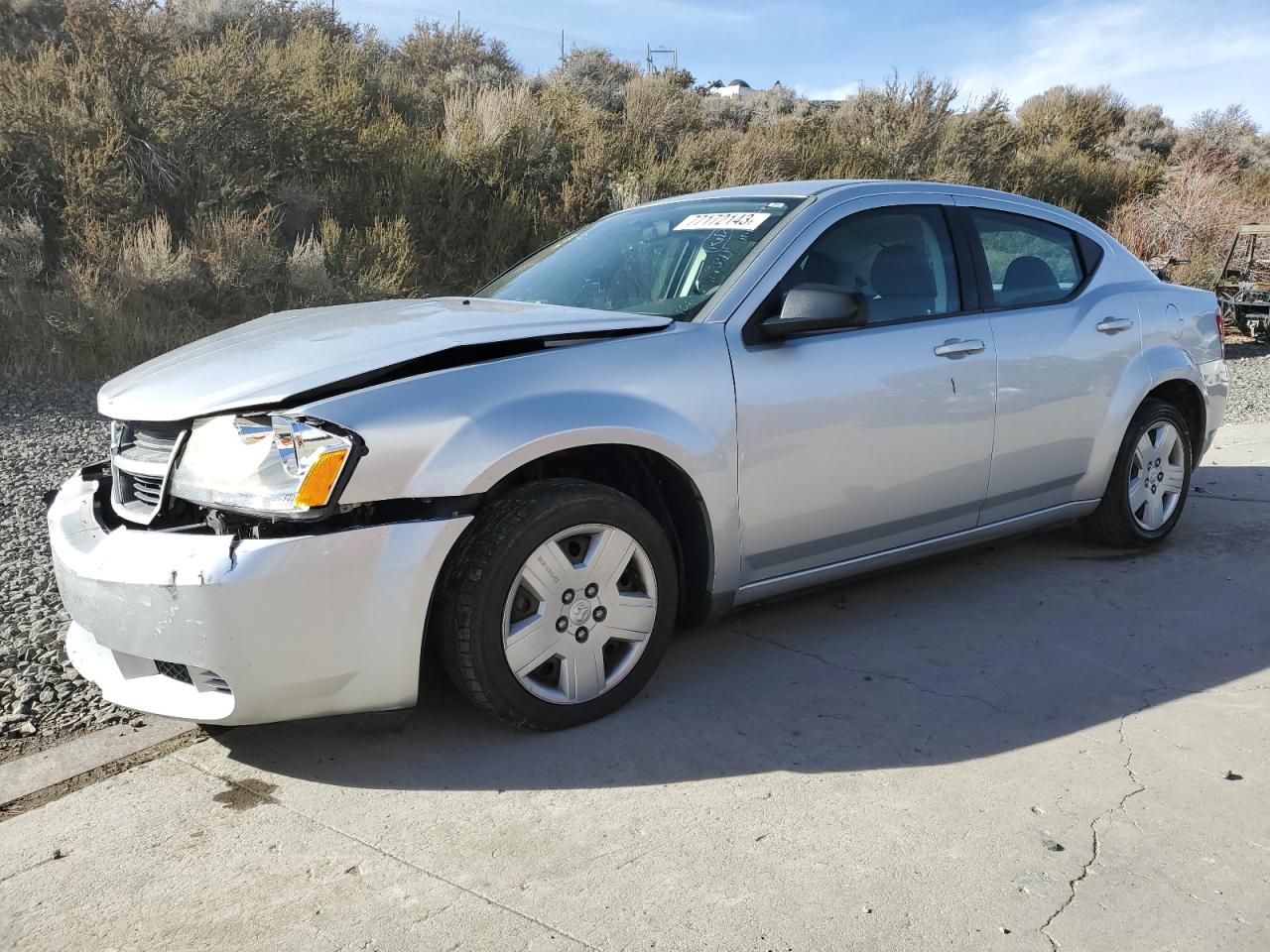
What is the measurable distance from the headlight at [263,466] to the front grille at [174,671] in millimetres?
466

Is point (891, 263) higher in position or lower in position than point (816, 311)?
higher

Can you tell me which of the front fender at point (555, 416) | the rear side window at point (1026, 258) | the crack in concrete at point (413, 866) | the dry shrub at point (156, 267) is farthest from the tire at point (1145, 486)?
the dry shrub at point (156, 267)

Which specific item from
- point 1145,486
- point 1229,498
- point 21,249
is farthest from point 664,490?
point 21,249

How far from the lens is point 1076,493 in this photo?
5.04 m

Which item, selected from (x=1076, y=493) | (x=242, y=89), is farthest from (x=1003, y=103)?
(x=1076, y=493)

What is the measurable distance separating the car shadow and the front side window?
1209 millimetres

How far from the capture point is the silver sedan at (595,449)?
3035 millimetres

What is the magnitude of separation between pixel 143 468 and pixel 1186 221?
1937 centimetres

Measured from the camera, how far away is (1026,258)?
193 inches

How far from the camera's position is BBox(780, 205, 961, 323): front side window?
13.7 ft

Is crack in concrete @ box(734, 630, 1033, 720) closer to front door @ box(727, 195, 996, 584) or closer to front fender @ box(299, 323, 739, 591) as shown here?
front door @ box(727, 195, 996, 584)

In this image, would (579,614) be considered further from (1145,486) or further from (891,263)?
(1145,486)

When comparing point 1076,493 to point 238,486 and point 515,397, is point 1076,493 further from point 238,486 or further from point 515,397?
point 238,486

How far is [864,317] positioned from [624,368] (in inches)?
33.9
